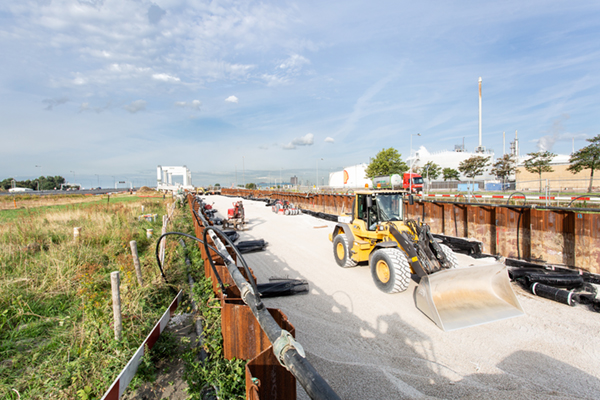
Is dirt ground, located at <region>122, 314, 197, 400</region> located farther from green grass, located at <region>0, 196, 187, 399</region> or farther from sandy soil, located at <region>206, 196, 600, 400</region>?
sandy soil, located at <region>206, 196, 600, 400</region>

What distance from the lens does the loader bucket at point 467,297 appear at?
198 inches

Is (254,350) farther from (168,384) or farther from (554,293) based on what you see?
(554,293)

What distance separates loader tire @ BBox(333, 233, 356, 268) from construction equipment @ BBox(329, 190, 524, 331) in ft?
0.13

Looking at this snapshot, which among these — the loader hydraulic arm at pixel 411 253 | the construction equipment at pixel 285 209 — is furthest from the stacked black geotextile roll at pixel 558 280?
the construction equipment at pixel 285 209

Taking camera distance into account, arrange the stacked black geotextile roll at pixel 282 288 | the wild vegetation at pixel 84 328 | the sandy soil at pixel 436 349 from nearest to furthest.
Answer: the wild vegetation at pixel 84 328 < the sandy soil at pixel 436 349 < the stacked black geotextile roll at pixel 282 288

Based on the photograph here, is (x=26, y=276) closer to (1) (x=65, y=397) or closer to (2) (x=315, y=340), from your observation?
(1) (x=65, y=397)

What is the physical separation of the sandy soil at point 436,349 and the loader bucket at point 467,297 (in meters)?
0.18

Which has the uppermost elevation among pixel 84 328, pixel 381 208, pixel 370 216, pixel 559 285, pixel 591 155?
pixel 591 155

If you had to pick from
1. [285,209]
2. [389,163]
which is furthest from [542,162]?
[285,209]

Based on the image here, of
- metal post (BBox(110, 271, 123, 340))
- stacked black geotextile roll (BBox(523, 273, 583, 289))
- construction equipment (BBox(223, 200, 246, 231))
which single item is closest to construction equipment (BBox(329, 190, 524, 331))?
stacked black geotextile roll (BBox(523, 273, 583, 289))

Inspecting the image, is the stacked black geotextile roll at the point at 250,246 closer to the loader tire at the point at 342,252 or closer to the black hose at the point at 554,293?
the loader tire at the point at 342,252

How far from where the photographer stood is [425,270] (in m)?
5.73

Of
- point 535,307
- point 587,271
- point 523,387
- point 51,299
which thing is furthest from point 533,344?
point 51,299

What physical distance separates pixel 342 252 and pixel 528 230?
5.42 meters
